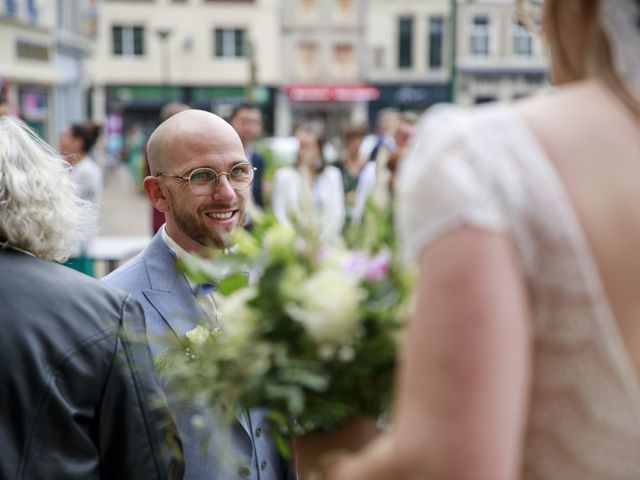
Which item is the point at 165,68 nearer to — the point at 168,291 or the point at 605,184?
the point at 168,291

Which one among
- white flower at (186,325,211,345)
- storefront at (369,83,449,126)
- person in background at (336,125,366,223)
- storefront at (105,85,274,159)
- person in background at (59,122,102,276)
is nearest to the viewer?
white flower at (186,325,211,345)

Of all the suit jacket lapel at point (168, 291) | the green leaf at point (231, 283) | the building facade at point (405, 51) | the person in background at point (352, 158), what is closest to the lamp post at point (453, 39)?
the person in background at point (352, 158)

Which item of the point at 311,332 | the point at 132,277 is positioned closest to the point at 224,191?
the point at 132,277

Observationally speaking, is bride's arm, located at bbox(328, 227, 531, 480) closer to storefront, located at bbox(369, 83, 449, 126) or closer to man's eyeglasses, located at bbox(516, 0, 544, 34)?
man's eyeglasses, located at bbox(516, 0, 544, 34)

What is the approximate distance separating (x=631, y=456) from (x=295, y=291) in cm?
57

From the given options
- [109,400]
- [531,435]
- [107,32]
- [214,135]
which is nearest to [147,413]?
[109,400]

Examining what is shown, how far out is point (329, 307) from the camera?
155cm

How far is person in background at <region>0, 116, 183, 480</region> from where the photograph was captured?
265 cm

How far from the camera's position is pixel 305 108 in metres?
48.2

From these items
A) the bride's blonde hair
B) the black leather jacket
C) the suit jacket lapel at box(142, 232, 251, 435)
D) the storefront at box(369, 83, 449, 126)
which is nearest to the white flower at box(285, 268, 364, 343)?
the bride's blonde hair

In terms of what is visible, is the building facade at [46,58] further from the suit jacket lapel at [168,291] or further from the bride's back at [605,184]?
the bride's back at [605,184]

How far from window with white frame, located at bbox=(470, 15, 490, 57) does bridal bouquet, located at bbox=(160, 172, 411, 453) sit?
153 feet

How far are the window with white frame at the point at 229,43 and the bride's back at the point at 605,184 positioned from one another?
151ft

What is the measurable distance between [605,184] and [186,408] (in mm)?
1892
